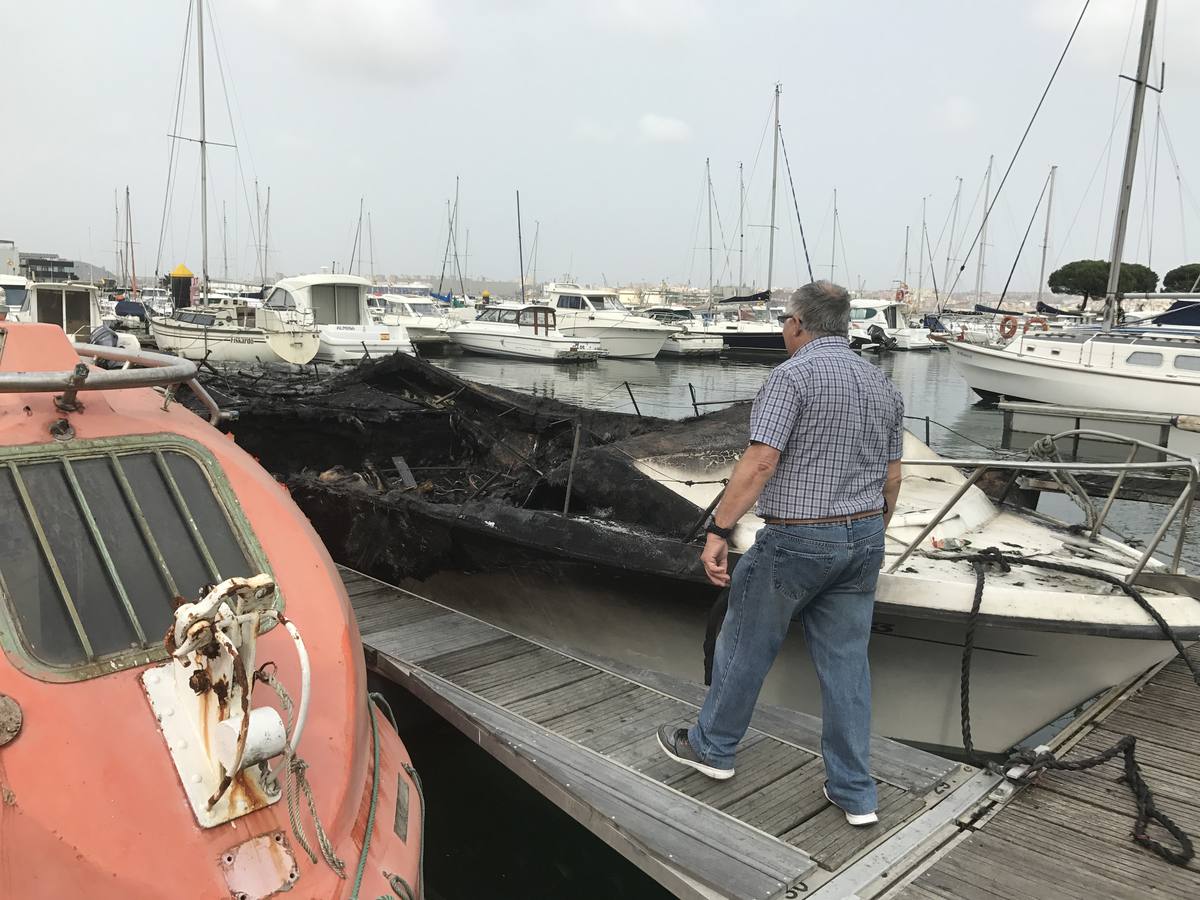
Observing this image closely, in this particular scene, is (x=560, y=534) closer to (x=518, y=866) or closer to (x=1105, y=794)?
(x=518, y=866)

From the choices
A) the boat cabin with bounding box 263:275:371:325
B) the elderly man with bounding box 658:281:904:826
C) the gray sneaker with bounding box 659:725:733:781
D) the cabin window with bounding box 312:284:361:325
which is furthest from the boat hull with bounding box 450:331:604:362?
the elderly man with bounding box 658:281:904:826

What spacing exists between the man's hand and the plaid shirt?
24 centimetres

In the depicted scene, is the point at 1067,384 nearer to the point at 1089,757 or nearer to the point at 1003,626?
the point at 1003,626

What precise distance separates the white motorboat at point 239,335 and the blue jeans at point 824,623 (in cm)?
2231

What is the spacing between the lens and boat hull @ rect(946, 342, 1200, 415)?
58.5 feet

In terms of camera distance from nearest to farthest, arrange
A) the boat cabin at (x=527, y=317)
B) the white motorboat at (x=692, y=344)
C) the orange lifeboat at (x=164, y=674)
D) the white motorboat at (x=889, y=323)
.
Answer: the orange lifeboat at (x=164, y=674), the boat cabin at (x=527, y=317), the white motorboat at (x=692, y=344), the white motorboat at (x=889, y=323)

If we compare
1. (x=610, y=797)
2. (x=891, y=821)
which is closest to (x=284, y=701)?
(x=610, y=797)

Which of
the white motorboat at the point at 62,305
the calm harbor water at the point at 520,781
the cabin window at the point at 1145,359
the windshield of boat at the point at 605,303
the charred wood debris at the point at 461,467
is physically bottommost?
the calm harbor water at the point at 520,781

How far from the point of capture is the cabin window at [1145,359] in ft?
60.1

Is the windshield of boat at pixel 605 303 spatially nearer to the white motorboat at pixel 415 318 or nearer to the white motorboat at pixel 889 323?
the white motorboat at pixel 415 318

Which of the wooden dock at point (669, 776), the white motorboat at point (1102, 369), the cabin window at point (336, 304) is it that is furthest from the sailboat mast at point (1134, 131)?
the cabin window at point (336, 304)

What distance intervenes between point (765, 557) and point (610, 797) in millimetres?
1255

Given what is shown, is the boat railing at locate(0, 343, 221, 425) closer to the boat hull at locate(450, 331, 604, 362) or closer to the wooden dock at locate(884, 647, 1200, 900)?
the wooden dock at locate(884, 647, 1200, 900)

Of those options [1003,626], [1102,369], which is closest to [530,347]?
[1102,369]
